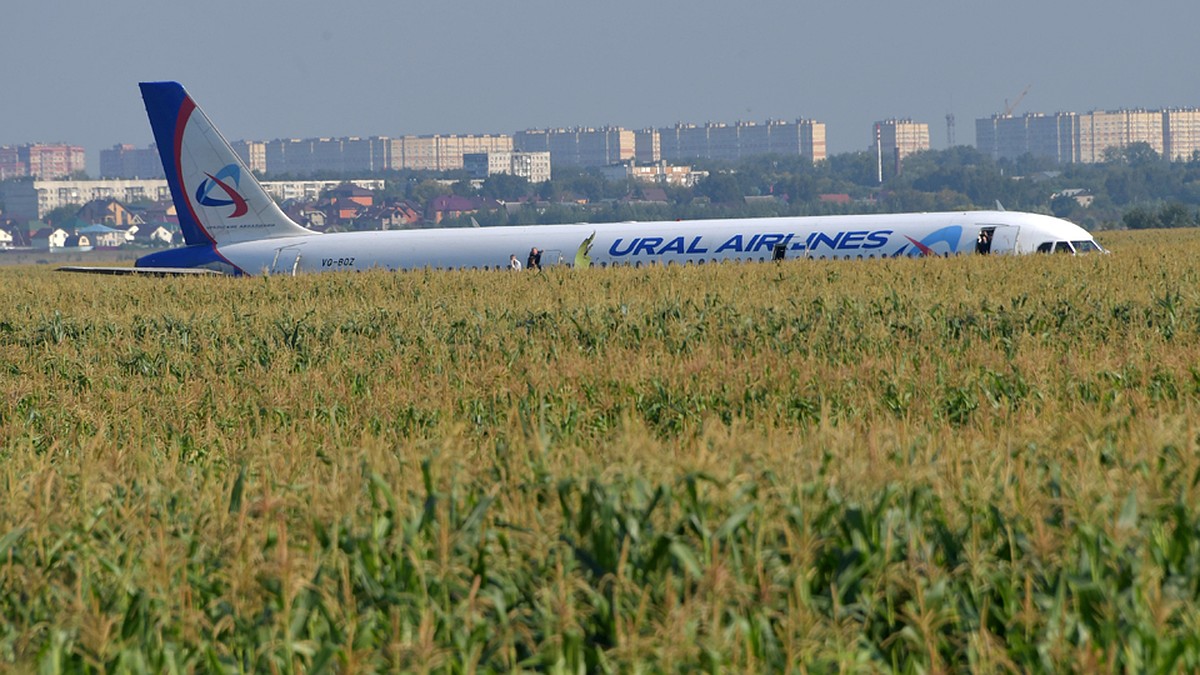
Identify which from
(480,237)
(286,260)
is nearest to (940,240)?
(480,237)

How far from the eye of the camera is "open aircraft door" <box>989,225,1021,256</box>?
43750mm

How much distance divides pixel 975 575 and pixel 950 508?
80cm

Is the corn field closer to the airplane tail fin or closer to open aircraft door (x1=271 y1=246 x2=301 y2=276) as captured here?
open aircraft door (x1=271 y1=246 x2=301 y2=276)

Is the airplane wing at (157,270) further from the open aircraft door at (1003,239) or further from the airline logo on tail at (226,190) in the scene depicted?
the open aircraft door at (1003,239)

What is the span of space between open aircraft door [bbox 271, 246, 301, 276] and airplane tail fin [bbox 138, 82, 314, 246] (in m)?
1.50

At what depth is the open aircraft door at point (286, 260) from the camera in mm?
50688

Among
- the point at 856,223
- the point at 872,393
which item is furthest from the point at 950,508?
the point at 856,223

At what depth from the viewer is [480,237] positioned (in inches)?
1922

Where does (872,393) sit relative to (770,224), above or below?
below

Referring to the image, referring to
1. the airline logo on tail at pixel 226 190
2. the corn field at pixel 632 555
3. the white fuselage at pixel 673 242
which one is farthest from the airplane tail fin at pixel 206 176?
the corn field at pixel 632 555

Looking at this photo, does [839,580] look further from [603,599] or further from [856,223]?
[856,223]

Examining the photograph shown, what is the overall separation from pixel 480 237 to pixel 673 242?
22.3ft

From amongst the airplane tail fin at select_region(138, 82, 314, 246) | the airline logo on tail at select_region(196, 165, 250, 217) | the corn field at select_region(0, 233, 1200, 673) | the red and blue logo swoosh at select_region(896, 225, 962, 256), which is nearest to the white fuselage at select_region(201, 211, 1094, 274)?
the red and blue logo swoosh at select_region(896, 225, 962, 256)

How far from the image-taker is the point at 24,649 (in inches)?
277
